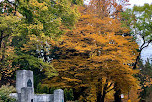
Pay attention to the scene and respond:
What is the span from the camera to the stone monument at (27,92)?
1596 cm

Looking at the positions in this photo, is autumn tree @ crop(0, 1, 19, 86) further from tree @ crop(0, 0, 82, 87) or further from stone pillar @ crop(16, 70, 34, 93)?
stone pillar @ crop(16, 70, 34, 93)

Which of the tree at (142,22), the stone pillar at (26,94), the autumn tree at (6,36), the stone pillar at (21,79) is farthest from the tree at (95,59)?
the stone pillar at (26,94)

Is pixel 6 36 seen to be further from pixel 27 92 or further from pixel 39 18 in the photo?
pixel 27 92

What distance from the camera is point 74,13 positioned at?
1769 cm

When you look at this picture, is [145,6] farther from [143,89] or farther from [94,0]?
[143,89]

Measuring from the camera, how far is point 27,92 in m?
15.9

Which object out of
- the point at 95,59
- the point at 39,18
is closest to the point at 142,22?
the point at 95,59

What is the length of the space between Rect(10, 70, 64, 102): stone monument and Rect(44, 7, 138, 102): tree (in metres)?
2.71

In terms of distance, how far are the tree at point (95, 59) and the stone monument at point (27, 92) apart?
8.90 feet

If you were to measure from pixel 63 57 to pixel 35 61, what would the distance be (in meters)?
3.51

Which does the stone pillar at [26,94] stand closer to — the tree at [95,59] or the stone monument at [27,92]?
the stone monument at [27,92]

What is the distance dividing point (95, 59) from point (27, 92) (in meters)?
7.51

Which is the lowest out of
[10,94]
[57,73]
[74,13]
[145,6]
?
[10,94]

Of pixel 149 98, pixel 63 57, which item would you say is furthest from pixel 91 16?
pixel 149 98
